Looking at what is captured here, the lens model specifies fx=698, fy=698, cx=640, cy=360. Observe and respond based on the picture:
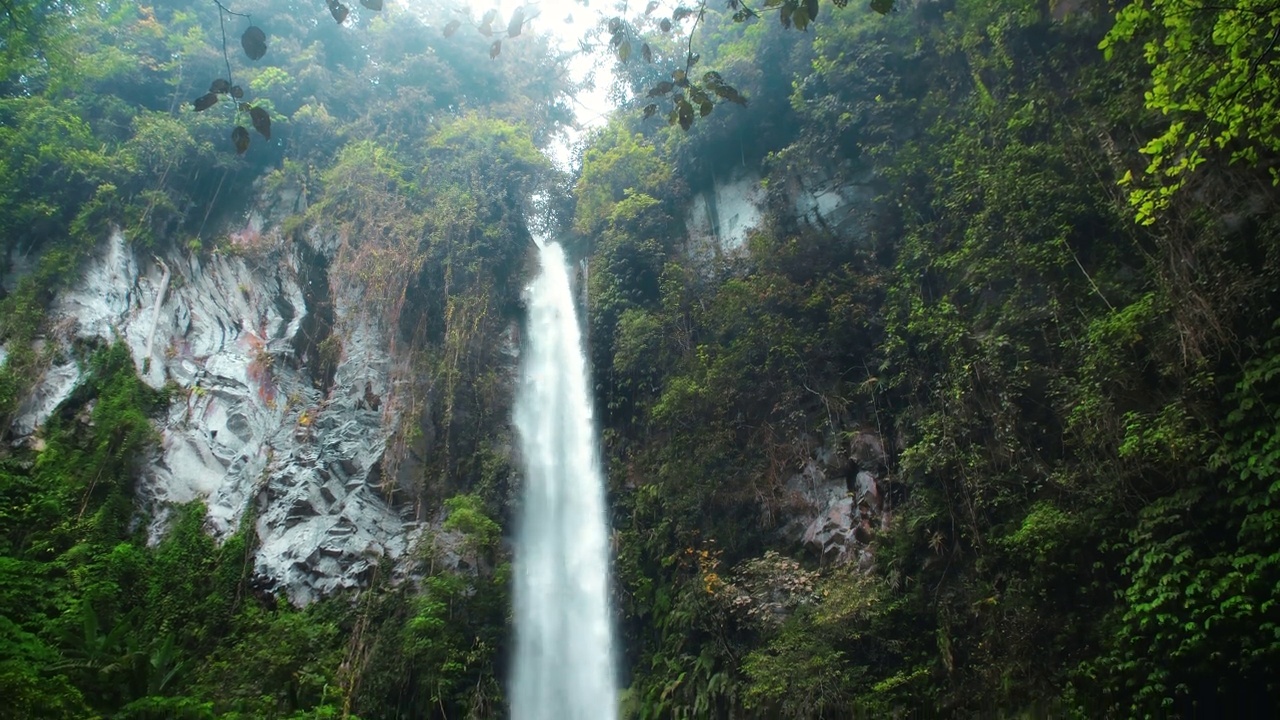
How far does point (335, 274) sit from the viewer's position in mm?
13898

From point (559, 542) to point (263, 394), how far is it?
19.1 ft

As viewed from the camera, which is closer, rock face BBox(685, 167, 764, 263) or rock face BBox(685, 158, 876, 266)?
rock face BBox(685, 158, 876, 266)

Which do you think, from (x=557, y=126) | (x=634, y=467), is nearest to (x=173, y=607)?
(x=634, y=467)

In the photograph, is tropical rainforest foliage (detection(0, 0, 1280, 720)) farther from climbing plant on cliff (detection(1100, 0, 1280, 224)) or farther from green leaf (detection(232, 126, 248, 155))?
green leaf (detection(232, 126, 248, 155))

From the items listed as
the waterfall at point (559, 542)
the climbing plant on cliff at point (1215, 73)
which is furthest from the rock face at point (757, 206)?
the climbing plant on cliff at point (1215, 73)

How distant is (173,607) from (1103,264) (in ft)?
39.1

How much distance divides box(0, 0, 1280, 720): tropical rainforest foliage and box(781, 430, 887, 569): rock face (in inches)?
7.0

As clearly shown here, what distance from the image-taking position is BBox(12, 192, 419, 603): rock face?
34.3ft

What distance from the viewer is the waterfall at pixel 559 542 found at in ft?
33.0

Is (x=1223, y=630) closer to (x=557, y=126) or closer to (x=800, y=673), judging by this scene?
(x=800, y=673)

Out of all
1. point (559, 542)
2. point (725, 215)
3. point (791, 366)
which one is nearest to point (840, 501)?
point (791, 366)

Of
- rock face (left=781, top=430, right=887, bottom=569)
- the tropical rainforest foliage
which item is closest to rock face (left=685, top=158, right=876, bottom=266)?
the tropical rainforest foliage

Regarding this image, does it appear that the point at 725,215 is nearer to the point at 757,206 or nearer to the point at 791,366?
the point at 757,206

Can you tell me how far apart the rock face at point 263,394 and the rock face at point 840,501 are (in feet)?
19.8
